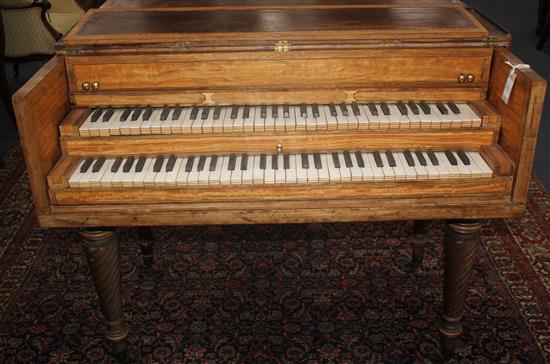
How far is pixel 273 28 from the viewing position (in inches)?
114

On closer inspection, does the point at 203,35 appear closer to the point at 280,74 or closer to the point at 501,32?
the point at 280,74

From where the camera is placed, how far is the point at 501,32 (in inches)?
111

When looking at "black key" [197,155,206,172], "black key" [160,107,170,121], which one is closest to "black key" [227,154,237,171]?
"black key" [197,155,206,172]

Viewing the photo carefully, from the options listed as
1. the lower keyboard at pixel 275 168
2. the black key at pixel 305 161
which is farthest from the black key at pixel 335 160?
the black key at pixel 305 161

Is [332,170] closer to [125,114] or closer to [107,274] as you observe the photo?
[125,114]

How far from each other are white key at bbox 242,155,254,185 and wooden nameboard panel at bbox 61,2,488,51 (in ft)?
1.68

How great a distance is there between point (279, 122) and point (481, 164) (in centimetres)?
86

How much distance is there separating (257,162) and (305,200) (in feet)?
0.86

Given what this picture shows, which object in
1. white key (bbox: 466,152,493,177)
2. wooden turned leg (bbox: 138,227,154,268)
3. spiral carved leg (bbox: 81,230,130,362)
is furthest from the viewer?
wooden turned leg (bbox: 138,227,154,268)

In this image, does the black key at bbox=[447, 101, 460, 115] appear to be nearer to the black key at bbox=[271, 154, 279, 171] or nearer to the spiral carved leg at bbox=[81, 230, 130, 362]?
the black key at bbox=[271, 154, 279, 171]

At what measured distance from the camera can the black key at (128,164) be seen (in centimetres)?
268

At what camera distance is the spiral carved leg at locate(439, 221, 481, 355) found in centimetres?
275

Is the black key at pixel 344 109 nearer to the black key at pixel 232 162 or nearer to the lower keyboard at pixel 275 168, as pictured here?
the lower keyboard at pixel 275 168

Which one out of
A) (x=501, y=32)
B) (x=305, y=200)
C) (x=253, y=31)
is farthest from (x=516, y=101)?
A: (x=253, y=31)
